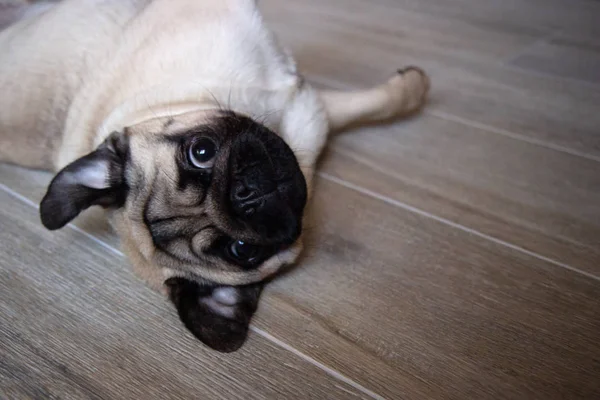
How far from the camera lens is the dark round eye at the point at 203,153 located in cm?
145

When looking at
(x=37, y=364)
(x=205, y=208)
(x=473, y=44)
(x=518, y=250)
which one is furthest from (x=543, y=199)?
(x=37, y=364)

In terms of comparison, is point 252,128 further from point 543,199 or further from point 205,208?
point 543,199

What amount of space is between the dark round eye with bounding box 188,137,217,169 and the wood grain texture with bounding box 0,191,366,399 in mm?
432

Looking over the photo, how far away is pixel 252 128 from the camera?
152 cm

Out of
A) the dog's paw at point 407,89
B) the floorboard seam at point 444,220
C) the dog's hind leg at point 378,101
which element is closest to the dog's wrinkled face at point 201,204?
the floorboard seam at point 444,220

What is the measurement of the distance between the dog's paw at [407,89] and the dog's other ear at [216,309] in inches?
38.1

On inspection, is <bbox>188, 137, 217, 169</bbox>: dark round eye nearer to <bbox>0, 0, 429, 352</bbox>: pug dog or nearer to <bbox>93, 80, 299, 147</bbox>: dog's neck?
<bbox>0, 0, 429, 352</bbox>: pug dog

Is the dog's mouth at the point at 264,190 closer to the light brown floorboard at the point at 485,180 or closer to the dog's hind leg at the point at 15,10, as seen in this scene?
the light brown floorboard at the point at 485,180

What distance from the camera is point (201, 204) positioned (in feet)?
4.76

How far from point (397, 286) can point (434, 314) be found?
135 millimetres

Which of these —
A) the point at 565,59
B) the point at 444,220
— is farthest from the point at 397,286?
the point at 565,59

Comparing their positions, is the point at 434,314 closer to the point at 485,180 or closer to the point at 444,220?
the point at 444,220

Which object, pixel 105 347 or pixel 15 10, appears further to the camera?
pixel 15 10

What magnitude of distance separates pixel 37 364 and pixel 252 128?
0.83 m
